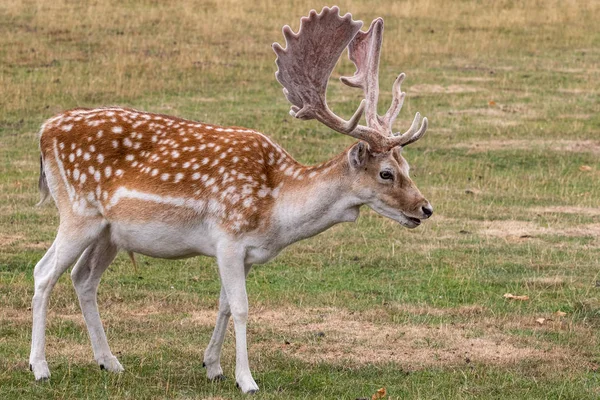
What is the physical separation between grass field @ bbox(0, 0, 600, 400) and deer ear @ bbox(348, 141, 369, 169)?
131cm

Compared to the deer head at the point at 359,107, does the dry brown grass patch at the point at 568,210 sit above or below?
below

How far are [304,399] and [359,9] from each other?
817 inches

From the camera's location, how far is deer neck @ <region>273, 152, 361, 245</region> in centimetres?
701

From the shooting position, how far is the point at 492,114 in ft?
59.8

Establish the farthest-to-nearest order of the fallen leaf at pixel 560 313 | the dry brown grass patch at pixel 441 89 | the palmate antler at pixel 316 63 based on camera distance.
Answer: the dry brown grass patch at pixel 441 89
the fallen leaf at pixel 560 313
the palmate antler at pixel 316 63

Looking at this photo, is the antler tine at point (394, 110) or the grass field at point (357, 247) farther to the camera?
the grass field at point (357, 247)

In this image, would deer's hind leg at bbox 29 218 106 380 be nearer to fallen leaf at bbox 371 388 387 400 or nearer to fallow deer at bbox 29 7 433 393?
fallow deer at bbox 29 7 433 393

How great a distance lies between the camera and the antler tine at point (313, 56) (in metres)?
7.31

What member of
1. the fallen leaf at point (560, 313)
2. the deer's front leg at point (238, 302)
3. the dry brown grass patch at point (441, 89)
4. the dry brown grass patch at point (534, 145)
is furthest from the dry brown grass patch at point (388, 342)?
the dry brown grass patch at point (441, 89)

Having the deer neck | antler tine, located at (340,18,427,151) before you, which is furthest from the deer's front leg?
antler tine, located at (340,18,427,151)

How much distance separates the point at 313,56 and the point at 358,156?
76cm

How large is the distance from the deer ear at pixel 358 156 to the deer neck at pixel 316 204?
0.19ft

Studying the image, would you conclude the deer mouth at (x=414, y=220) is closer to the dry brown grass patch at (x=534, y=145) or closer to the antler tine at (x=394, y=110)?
the antler tine at (x=394, y=110)

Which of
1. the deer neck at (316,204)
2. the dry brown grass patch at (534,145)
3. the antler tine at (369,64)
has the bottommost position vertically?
the dry brown grass patch at (534,145)
